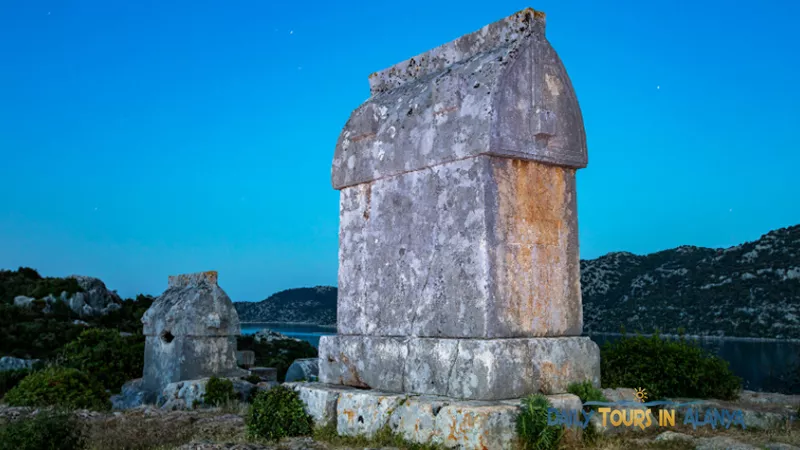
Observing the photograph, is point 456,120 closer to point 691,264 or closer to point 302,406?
point 302,406

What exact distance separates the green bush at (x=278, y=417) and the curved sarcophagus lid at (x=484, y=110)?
7.55ft

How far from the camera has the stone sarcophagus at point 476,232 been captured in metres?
5.79

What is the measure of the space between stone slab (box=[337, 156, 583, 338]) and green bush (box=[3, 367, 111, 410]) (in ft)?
21.0

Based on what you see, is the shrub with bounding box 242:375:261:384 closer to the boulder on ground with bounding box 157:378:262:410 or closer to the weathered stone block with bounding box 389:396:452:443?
the boulder on ground with bounding box 157:378:262:410

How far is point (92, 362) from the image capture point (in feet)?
50.7

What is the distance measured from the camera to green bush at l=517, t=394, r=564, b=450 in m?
5.21

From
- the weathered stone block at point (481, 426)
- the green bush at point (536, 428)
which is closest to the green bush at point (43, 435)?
the weathered stone block at point (481, 426)

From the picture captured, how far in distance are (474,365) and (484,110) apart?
210 cm

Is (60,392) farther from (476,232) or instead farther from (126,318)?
(126,318)

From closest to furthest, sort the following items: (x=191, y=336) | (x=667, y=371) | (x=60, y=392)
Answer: (x=667, y=371)
(x=60, y=392)
(x=191, y=336)

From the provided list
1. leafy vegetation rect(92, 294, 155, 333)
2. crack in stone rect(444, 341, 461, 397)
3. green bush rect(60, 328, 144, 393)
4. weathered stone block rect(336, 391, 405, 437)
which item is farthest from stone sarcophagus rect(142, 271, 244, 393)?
leafy vegetation rect(92, 294, 155, 333)

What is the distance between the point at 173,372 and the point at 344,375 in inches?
262

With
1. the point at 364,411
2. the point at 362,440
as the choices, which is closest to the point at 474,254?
the point at 364,411

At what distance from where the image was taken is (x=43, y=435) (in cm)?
673
